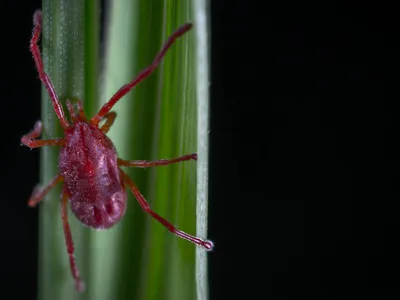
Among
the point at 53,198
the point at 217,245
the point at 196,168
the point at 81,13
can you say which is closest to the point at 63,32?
the point at 81,13

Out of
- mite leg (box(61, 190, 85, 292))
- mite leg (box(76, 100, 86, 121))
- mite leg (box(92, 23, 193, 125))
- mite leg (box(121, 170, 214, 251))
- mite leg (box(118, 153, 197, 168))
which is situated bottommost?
mite leg (box(61, 190, 85, 292))

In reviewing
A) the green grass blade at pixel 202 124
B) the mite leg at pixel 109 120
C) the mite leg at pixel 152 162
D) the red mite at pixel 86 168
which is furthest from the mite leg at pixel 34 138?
the green grass blade at pixel 202 124

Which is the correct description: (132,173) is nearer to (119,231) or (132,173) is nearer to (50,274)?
(119,231)

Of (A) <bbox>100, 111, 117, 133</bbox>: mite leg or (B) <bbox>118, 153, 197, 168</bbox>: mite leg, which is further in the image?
(A) <bbox>100, 111, 117, 133</bbox>: mite leg

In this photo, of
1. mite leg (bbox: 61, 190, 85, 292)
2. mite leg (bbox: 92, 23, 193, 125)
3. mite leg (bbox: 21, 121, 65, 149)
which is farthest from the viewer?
mite leg (bbox: 21, 121, 65, 149)

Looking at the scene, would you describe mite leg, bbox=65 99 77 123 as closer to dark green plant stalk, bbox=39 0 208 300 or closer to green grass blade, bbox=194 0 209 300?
dark green plant stalk, bbox=39 0 208 300

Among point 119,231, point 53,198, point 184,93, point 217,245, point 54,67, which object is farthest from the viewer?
point 217,245

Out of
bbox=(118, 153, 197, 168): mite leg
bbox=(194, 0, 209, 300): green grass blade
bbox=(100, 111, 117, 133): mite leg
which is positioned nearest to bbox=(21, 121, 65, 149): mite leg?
bbox=(100, 111, 117, 133): mite leg

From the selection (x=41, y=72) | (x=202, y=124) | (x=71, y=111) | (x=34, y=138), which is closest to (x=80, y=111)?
(x=71, y=111)
